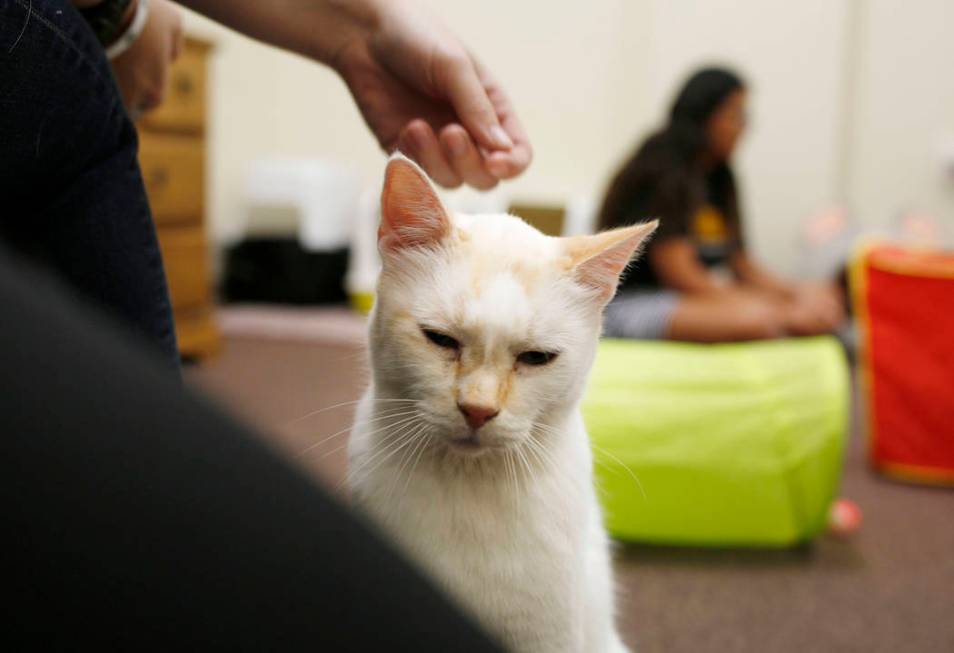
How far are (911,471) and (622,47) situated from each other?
7.09 feet

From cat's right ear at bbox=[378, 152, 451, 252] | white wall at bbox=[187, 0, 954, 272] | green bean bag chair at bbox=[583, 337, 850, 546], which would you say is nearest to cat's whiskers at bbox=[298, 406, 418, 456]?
cat's right ear at bbox=[378, 152, 451, 252]

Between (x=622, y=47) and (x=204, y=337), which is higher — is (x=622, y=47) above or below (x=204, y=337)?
above

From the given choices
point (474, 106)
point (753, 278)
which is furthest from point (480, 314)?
point (753, 278)

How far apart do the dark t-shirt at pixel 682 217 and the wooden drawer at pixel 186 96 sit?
1.54 m

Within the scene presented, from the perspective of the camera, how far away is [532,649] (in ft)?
1.78

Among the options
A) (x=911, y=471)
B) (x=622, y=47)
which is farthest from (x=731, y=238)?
(x=622, y=47)

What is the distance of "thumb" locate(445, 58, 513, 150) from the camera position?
65cm

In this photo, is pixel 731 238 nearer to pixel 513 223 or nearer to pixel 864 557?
pixel 864 557

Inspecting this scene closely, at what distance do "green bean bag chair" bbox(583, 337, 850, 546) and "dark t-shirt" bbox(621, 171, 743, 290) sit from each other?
0.27 meters

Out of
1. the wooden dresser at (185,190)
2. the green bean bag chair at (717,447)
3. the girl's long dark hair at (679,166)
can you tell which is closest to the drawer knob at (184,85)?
the wooden dresser at (185,190)

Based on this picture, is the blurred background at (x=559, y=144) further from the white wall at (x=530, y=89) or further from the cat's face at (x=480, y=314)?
the cat's face at (x=480, y=314)

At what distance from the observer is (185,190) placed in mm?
2779

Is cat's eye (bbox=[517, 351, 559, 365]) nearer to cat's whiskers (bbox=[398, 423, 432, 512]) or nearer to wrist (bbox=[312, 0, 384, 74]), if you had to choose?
cat's whiskers (bbox=[398, 423, 432, 512])

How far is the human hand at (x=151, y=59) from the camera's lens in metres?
0.72
